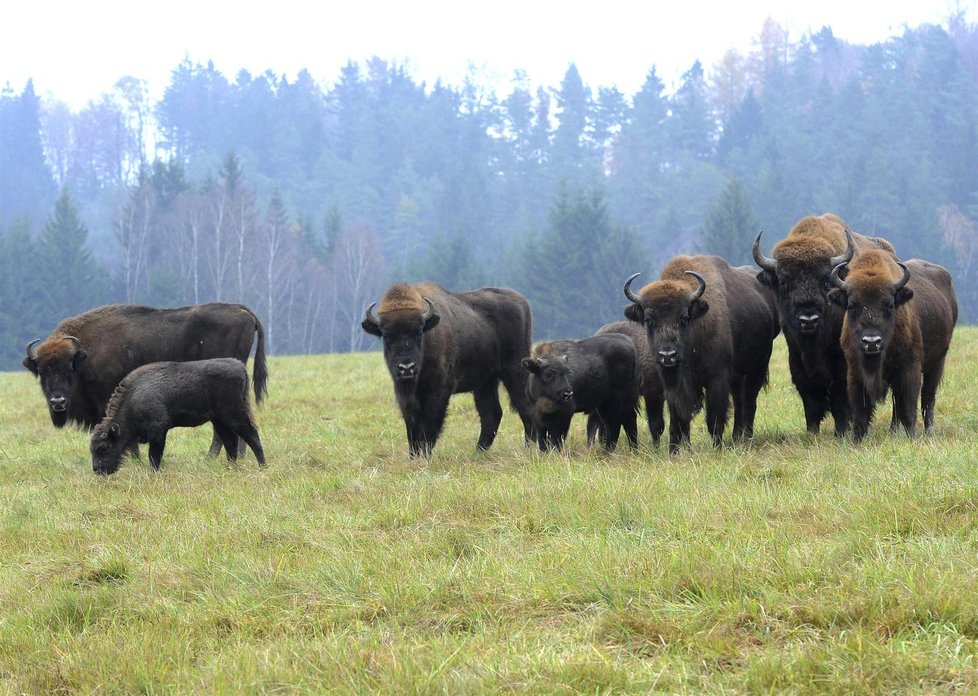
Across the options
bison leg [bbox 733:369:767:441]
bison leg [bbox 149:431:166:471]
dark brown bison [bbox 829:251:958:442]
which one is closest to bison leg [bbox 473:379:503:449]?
bison leg [bbox 733:369:767:441]

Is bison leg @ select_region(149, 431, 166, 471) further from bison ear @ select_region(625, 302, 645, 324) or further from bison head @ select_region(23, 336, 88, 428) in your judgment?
bison ear @ select_region(625, 302, 645, 324)

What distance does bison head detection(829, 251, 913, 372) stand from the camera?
9711 millimetres

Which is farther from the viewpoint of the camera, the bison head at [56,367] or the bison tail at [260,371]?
the bison tail at [260,371]

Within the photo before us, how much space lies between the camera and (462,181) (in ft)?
288

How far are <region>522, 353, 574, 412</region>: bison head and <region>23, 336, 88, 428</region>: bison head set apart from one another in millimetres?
5351

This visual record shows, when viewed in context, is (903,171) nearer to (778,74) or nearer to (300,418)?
(778,74)

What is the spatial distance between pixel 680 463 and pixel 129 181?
335ft

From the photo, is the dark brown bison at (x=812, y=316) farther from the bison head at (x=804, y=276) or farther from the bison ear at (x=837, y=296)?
the bison ear at (x=837, y=296)

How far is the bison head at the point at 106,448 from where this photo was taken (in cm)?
1145

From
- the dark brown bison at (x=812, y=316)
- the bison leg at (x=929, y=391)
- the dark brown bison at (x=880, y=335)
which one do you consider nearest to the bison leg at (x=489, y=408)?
the dark brown bison at (x=812, y=316)

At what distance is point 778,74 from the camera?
9300cm

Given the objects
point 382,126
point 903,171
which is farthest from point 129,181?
point 903,171

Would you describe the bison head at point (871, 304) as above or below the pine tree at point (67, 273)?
above

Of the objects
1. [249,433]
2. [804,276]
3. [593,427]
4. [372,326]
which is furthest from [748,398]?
[249,433]
